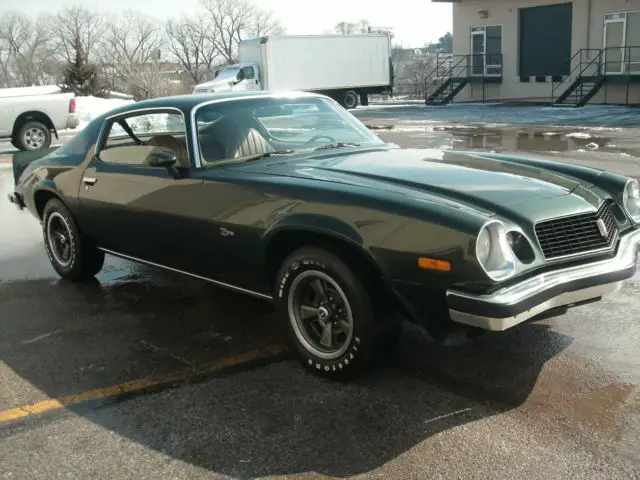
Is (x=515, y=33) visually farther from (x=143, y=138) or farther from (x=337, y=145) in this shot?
(x=337, y=145)

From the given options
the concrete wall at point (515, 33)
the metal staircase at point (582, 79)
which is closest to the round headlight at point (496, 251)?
the metal staircase at point (582, 79)

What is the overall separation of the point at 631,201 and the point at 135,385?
3033mm

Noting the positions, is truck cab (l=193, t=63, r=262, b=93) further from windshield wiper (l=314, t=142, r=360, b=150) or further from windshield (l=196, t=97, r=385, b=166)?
windshield wiper (l=314, t=142, r=360, b=150)

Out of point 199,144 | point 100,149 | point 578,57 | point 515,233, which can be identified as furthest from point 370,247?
point 578,57

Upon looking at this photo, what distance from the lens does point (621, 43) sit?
28.5m

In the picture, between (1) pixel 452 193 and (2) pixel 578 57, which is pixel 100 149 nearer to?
(1) pixel 452 193

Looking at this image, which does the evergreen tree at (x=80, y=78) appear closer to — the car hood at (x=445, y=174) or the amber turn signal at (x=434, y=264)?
the car hood at (x=445, y=174)

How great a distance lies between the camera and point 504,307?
10.6 ft

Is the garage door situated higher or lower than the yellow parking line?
higher

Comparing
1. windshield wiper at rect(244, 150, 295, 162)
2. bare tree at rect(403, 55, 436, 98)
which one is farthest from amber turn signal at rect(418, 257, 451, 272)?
bare tree at rect(403, 55, 436, 98)

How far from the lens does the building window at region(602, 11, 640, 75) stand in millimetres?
27938

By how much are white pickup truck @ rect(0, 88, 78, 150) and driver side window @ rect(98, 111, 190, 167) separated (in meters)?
11.8

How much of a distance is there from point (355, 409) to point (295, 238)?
984 mm

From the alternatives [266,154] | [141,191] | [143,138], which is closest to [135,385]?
[141,191]
